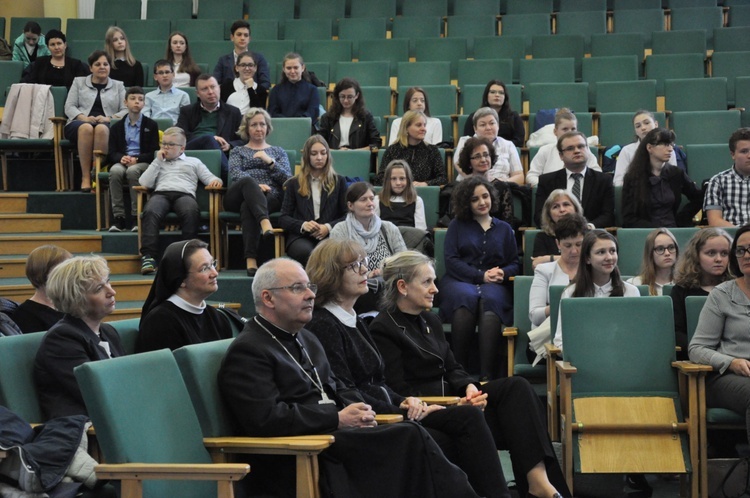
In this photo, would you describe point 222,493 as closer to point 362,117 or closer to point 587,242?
point 587,242

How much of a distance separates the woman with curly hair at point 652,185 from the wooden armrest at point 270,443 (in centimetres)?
315

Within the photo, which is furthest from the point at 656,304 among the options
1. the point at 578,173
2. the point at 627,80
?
the point at 627,80

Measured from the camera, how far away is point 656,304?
12.6 ft

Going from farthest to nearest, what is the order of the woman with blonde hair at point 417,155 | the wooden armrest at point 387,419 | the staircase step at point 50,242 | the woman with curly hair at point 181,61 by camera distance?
the woman with curly hair at point 181,61 < the woman with blonde hair at point 417,155 < the staircase step at point 50,242 < the wooden armrest at point 387,419

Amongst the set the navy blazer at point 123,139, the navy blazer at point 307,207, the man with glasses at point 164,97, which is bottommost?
the navy blazer at point 307,207

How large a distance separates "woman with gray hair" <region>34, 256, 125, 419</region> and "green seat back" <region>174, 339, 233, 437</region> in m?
0.36

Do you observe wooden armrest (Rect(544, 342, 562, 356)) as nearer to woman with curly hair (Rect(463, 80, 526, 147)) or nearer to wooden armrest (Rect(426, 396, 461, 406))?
wooden armrest (Rect(426, 396, 461, 406))

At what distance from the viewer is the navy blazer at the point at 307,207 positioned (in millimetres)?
5387

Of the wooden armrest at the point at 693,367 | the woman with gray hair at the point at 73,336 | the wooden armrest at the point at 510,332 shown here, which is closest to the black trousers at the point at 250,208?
the wooden armrest at the point at 510,332

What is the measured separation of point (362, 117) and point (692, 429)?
3372 millimetres

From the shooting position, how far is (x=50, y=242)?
5812 millimetres

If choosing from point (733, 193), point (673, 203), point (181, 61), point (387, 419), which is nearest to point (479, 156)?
point (673, 203)

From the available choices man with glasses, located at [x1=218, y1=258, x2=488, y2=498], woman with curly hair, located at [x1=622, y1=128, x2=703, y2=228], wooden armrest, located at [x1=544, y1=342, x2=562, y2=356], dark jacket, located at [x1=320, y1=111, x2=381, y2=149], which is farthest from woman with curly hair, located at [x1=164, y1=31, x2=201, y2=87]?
man with glasses, located at [x1=218, y1=258, x2=488, y2=498]

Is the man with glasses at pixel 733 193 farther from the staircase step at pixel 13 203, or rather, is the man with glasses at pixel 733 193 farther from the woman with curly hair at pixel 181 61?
the staircase step at pixel 13 203
